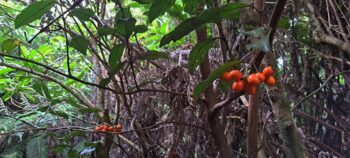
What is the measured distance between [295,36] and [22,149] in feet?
4.23

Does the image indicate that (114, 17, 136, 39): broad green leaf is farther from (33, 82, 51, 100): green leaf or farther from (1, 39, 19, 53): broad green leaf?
(33, 82, 51, 100): green leaf

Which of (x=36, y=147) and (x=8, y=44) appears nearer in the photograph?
(x=8, y=44)

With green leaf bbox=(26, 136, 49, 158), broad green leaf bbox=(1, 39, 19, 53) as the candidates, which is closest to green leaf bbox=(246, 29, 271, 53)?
broad green leaf bbox=(1, 39, 19, 53)

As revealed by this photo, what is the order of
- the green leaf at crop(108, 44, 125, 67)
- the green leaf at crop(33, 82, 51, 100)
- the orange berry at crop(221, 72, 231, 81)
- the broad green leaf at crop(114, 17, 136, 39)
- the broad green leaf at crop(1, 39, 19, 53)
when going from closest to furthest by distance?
the orange berry at crop(221, 72, 231, 81), the broad green leaf at crop(114, 17, 136, 39), the green leaf at crop(108, 44, 125, 67), the broad green leaf at crop(1, 39, 19, 53), the green leaf at crop(33, 82, 51, 100)

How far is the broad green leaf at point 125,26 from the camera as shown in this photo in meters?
0.81

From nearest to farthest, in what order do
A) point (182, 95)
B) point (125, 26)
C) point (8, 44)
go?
1. point (125, 26)
2. point (8, 44)
3. point (182, 95)

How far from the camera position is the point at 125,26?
32.3 inches

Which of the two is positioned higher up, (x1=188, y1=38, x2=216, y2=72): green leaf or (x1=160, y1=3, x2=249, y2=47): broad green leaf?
(x1=160, y1=3, x2=249, y2=47): broad green leaf

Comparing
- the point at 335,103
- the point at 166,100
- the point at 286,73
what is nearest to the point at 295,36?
the point at 286,73

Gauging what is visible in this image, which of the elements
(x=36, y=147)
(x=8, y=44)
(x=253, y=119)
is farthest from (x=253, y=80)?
(x=36, y=147)

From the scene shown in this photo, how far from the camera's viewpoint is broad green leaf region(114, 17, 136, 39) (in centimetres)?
A: 81

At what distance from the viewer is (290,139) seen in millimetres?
842

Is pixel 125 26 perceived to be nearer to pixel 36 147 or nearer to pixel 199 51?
pixel 199 51

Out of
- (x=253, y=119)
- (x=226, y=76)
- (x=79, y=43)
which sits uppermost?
(x=79, y=43)
